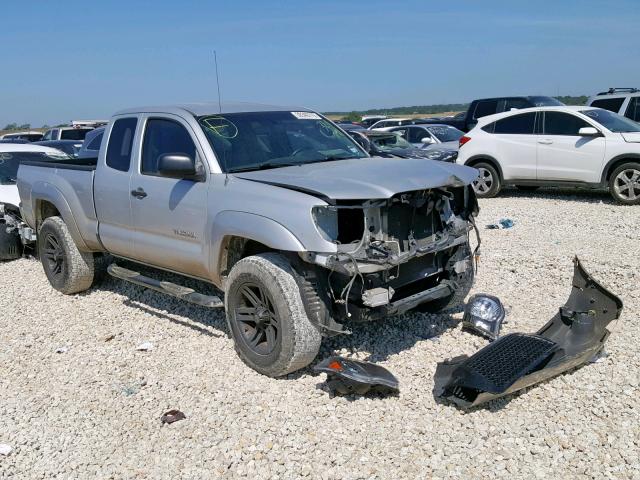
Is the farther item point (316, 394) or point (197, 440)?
point (316, 394)

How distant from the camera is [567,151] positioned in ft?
40.6

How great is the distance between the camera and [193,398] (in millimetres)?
4742

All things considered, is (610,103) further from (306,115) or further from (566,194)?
(306,115)

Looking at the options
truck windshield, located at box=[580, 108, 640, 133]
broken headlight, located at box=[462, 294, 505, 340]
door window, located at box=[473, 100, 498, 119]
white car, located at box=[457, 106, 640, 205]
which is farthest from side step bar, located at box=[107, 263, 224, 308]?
door window, located at box=[473, 100, 498, 119]

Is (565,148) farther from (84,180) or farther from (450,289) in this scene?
(84,180)

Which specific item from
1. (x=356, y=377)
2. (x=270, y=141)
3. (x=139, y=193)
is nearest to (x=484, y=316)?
(x=356, y=377)

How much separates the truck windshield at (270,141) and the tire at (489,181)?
7.72 meters

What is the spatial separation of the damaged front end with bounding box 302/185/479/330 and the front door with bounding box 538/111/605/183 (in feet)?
25.6

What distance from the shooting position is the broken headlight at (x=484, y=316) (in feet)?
18.1

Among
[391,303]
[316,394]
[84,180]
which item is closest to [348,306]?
[391,303]

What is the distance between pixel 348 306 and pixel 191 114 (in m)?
2.26

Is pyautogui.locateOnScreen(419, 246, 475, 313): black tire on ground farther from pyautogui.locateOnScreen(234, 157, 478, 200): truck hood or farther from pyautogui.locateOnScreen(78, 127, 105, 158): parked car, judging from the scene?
pyautogui.locateOnScreen(78, 127, 105, 158): parked car

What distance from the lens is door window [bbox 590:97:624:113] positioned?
15.7m

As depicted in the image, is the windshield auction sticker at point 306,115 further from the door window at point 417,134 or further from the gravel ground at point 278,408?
the door window at point 417,134
